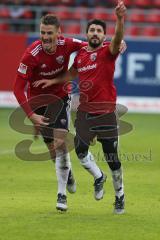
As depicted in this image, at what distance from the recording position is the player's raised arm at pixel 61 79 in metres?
10.4

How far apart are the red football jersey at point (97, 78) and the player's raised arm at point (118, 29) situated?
0.52 ft

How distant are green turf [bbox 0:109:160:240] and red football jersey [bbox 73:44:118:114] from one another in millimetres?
1391

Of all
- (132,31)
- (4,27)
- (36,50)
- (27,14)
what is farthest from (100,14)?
(36,50)

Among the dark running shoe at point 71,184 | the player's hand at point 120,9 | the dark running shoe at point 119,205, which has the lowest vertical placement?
the dark running shoe at point 71,184

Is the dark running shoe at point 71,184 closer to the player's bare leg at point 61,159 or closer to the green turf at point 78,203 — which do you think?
the green turf at point 78,203

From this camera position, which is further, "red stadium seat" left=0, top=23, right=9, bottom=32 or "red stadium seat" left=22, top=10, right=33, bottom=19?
"red stadium seat" left=0, top=23, right=9, bottom=32

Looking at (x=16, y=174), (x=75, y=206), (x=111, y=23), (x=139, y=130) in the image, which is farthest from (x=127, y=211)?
(x=111, y=23)

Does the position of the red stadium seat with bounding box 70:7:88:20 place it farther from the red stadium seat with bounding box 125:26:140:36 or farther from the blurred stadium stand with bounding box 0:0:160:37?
the red stadium seat with bounding box 125:26:140:36

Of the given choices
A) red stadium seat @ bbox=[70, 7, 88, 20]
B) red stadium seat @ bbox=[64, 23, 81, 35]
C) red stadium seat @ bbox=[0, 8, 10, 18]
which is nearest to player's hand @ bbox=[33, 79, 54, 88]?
red stadium seat @ bbox=[70, 7, 88, 20]

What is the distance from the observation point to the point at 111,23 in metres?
27.2

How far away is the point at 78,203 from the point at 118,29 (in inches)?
112

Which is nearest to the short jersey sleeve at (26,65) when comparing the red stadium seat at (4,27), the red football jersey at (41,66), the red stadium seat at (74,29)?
the red football jersey at (41,66)

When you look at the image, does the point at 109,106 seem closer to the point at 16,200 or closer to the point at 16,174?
the point at 16,200

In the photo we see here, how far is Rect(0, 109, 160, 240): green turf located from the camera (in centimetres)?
884
